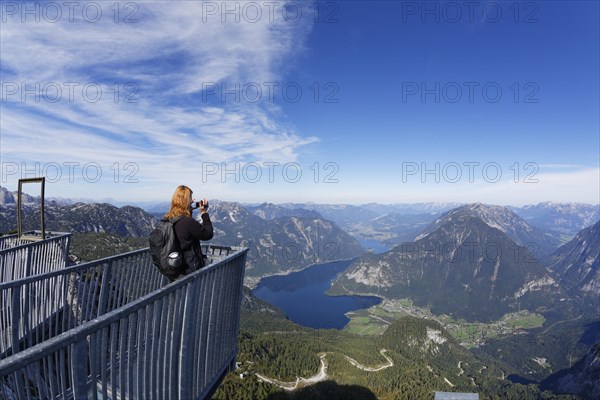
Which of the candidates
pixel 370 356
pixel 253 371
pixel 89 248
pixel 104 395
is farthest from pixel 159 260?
pixel 89 248

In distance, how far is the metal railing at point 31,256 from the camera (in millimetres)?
10484

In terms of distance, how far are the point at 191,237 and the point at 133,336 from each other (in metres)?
2.61

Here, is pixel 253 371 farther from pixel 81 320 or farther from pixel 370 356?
pixel 81 320

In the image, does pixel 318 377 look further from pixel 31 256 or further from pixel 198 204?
pixel 198 204

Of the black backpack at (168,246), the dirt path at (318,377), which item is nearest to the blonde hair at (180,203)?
the black backpack at (168,246)

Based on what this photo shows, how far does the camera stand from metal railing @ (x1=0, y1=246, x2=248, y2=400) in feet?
11.7

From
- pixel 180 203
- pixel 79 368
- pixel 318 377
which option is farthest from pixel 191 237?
pixel 318 377

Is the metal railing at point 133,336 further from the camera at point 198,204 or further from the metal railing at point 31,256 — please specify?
the metal railing at point 31,256

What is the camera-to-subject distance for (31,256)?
37.1ft

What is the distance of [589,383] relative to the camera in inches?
5827

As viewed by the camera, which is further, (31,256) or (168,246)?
(31,256)

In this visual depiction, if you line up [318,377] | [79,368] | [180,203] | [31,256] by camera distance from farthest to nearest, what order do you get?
[318,377], [31,256], [180,203], [79,368]

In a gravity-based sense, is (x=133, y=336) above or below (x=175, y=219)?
below

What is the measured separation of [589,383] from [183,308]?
20421cm
